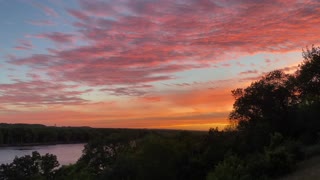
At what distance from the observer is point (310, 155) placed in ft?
138

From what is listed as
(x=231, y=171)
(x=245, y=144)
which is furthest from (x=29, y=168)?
(x=231, y=171)

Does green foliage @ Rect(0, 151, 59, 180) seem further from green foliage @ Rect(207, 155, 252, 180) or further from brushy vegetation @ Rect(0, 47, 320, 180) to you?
green foliage @ Rect(207, 155, 252, 180)

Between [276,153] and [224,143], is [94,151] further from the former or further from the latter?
[276,153]

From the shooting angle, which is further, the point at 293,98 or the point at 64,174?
the point at 64,174

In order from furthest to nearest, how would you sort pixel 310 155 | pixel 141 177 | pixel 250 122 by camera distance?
pixel 250 122, pixel 141 177, pixel 310 155

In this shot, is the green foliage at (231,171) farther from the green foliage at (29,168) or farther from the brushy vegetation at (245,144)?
the green foliage at (29,168)

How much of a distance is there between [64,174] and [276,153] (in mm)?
44051

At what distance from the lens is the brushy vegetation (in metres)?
39.7

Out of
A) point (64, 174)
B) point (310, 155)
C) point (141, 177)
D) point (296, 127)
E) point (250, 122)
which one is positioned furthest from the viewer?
point (64, 174)

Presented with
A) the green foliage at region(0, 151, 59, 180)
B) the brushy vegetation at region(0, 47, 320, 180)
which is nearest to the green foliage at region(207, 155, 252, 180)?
the brushy vegetation at region(0, 47, 320, 180)

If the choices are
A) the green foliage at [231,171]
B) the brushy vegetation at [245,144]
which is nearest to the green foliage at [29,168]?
the brushy vegetation at [245,144]

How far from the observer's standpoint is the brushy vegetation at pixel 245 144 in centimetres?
3972

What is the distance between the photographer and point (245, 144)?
53.2m

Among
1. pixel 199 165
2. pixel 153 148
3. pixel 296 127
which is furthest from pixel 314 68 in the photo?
pixel 153 148
